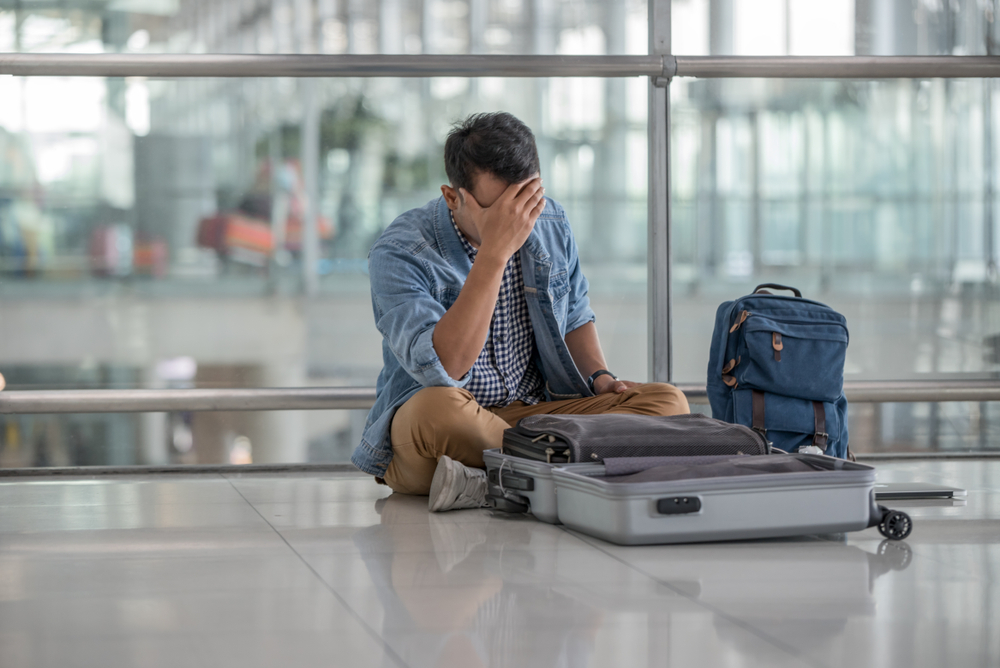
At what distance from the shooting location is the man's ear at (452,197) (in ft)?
7.91

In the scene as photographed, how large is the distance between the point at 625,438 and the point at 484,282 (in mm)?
451

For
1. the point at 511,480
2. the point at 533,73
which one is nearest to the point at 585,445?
the point at 511,480

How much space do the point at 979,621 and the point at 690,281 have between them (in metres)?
2.30

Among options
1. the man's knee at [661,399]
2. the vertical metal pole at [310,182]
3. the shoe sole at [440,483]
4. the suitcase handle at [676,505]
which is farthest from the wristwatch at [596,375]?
the vertical metal pole at [310,182]

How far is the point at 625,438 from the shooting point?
6.87 feet

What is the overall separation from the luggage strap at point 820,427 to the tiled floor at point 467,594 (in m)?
0.36

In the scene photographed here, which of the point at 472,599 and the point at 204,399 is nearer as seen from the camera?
the point at 472,599

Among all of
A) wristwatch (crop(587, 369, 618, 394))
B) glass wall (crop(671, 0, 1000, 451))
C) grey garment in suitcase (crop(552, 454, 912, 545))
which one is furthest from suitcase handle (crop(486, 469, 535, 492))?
glass wall (crop(671, 0, 1000, 451))

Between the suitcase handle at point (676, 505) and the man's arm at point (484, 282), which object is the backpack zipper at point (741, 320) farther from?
the suitcase handle at point (676, 505)

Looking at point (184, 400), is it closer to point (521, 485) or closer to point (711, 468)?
point (521, 485)

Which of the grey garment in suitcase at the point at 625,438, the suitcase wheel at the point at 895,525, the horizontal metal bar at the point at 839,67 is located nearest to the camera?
the suitcase wheel at the point at 895,525

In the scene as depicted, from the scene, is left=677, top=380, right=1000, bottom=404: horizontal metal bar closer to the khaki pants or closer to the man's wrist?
the khaki pants

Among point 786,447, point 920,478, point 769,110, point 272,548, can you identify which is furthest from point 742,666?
point 769,110

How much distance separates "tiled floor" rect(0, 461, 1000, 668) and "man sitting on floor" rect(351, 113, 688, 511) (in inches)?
7.1
